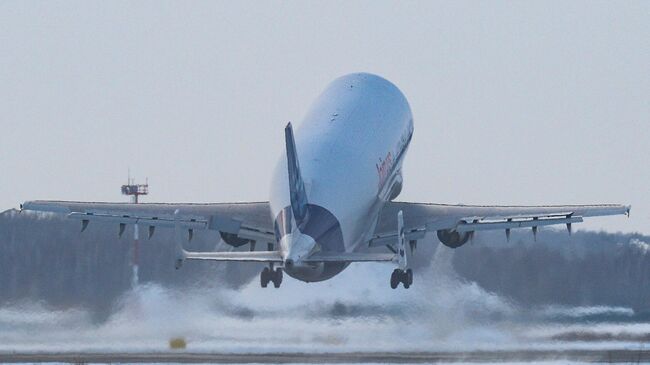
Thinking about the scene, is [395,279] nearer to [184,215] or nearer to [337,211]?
[337,211]

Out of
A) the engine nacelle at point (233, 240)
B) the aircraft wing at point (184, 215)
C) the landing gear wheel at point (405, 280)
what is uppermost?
the aircraft wing at point (184, 215)

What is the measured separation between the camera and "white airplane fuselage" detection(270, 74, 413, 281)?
86125 millimetres

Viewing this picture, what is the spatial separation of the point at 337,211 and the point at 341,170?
208cm

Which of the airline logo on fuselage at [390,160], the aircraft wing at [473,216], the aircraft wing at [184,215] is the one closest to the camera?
the aircraft wing at [473,216]

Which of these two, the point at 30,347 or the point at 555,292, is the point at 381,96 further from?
the point at 30,347

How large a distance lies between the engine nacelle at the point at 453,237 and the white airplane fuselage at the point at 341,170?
8.48ft

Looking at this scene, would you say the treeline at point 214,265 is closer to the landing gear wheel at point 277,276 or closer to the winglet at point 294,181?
the landing gear wheel at point 277,276

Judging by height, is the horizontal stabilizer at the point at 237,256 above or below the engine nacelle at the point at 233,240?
below

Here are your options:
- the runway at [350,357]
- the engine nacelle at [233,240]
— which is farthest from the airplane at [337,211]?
the runway at [350,357]

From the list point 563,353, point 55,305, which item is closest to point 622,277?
point 563,353

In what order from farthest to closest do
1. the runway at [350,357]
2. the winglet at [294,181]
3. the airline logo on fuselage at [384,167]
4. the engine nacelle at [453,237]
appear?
the airline logo on fuselage at [384,167]
the engine nacelle at [453,237]
the winglet at [294,181]
the runway at [350,357]

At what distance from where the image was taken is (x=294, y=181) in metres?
85.4

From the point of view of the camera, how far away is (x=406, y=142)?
102250 mm

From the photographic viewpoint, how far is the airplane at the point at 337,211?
8556 centimetres
